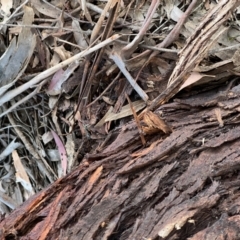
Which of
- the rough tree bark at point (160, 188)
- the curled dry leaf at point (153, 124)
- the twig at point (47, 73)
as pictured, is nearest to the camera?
the rough tree bark at point (160, 188)

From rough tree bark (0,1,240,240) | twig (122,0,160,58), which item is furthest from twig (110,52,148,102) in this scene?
rough tree bark (0,1,240,240)

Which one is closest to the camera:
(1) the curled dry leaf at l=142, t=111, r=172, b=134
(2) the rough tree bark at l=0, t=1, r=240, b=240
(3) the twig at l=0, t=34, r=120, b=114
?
(2) the rough tree bark at l=0, t=1, r=240, b=240

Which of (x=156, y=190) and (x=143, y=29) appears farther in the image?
(x=143, y=29)

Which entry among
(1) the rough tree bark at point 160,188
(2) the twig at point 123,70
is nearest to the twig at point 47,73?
(2) the twig at point 123,70

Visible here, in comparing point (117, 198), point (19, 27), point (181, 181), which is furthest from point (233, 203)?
point (19, 27)

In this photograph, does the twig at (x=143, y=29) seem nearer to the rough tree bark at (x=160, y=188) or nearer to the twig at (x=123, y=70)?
the twig at (x=123, y=70)

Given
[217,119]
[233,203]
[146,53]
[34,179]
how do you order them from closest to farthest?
1. [233,203]
2. [217,119]
3. [146,53]
4. [34,179]

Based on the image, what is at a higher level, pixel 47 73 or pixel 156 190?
pixel 47 73

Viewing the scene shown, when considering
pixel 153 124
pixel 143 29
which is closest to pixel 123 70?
pixel 143 29

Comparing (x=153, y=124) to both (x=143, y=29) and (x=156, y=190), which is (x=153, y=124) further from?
(x=143, y=29)

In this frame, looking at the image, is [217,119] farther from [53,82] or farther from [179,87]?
[53,82]

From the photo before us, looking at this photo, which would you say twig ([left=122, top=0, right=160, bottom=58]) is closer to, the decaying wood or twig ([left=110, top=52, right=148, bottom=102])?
twig ([left=110, top=52, right=148, bottom=102])
